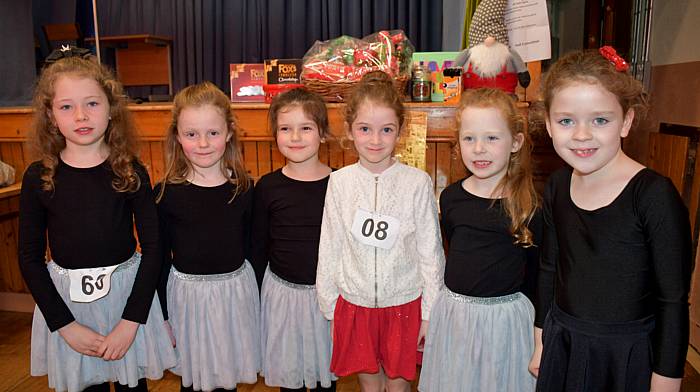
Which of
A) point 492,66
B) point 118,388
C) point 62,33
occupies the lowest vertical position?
point 118,388

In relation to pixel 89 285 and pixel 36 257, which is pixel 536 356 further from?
pixel 36 257

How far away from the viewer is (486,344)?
4.77ft

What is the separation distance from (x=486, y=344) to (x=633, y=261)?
1.53ft

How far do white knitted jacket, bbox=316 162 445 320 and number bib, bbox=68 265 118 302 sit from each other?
645 mm

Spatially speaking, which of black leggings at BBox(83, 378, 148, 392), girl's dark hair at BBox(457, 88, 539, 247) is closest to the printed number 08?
girl's dark hair at BBox(457, 88, 539, 247)

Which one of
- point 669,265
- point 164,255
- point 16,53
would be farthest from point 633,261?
point 16,53

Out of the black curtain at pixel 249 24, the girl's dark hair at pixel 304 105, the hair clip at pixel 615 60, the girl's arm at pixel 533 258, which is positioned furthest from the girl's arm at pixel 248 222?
the black curtain at pixel 249 24

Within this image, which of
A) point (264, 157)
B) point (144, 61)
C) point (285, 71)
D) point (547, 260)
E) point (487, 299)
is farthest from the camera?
point (144, 61)

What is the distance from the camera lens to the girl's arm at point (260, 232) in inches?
67.9

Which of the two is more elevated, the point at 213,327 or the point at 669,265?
the point at 669,265

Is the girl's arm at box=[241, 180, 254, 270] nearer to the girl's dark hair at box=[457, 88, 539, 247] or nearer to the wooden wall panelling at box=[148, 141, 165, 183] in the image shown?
the girl's dark hair at box=[457, 88, 539, 247]

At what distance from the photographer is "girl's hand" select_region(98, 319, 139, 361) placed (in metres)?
1.56

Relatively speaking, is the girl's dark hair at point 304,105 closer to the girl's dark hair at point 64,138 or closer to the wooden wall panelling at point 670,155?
the girl's dark hair at point 64,138

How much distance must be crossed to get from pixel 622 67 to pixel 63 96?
1.49 meters
